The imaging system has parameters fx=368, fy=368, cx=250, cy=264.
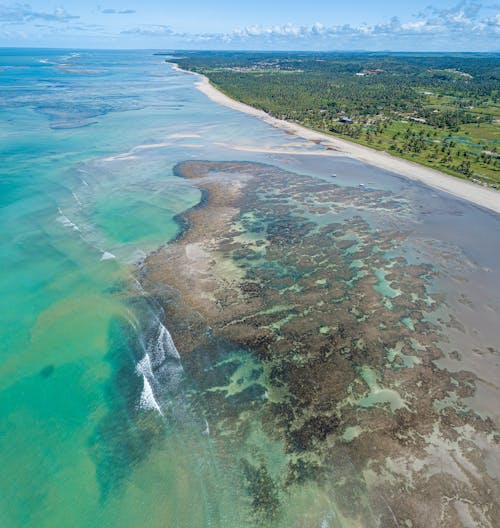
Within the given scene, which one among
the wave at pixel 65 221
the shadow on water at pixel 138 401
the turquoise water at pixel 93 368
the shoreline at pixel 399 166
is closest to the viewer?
the turquoise water at pixel 93 368

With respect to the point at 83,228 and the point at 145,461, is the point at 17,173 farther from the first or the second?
the point at 145,461

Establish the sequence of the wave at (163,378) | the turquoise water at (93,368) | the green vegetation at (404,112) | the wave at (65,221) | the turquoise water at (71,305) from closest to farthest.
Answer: the turquoise water at (93,368) → the turquoise water at (71,305) → the wave at (163,378) → the wave at (65,221) → the green vegetation at (404,112)

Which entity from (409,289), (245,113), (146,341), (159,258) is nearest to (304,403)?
(146,341)

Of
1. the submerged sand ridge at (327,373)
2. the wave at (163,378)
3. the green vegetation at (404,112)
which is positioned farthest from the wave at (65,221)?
the green vegetation at (404,112)

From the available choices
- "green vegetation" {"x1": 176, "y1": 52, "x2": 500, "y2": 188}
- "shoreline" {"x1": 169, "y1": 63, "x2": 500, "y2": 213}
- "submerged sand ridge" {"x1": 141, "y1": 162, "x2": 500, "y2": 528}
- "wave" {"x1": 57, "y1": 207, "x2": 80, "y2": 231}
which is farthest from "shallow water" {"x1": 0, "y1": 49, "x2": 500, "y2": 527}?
"green vegetation" {"x1": 176, "y1": 52, "x2": 500, "y2": 188}

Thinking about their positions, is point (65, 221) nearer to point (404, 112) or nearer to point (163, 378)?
point (163, 378)

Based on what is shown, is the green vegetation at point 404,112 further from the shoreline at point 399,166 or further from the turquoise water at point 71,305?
the turquoise water at point 71,305
